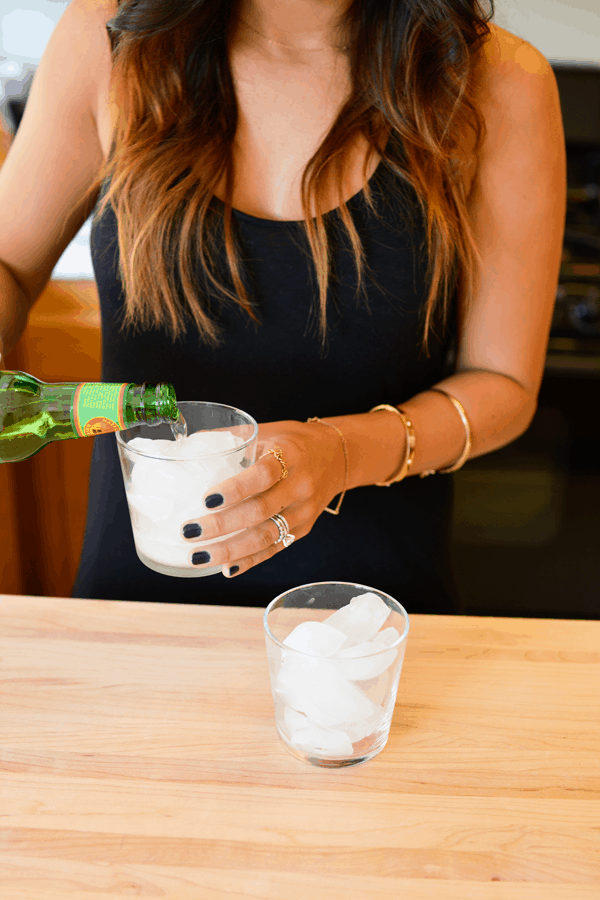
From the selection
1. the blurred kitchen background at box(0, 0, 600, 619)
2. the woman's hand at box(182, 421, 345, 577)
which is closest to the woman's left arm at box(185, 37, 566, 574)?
the woman's hand at box(182, 421, 345, 577)

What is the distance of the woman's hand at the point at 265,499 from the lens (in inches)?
26.4

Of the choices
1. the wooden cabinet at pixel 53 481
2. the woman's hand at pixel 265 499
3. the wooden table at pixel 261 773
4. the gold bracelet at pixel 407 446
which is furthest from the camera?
the wooden cabinet at pixel 53 481

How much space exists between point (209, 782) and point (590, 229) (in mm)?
2070

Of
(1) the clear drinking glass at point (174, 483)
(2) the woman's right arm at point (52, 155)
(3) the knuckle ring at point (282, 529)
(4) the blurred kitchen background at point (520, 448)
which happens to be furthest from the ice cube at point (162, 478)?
(4) the blurred kitchen background at point (520, 448)

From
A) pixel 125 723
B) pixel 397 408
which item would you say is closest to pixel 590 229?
pixel 397 408

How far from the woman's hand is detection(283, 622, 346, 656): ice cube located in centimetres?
8

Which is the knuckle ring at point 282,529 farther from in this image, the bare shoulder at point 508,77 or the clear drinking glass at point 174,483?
the bare shoulder at point 508,77

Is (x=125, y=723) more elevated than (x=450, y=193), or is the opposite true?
(x=450, y=193)

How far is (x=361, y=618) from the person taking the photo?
702mm

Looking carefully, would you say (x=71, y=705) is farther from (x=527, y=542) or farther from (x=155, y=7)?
(x=527, y=542)

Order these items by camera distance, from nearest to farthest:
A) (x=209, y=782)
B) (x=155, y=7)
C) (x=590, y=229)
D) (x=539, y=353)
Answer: (x=209, y=782) < (x=155, y=7) < (x=539, y=353) < (x=590, y=229)

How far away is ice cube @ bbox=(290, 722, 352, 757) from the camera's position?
0.65 meters

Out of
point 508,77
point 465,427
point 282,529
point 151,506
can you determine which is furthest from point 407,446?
point 508,77

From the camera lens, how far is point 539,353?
1.16 metres
